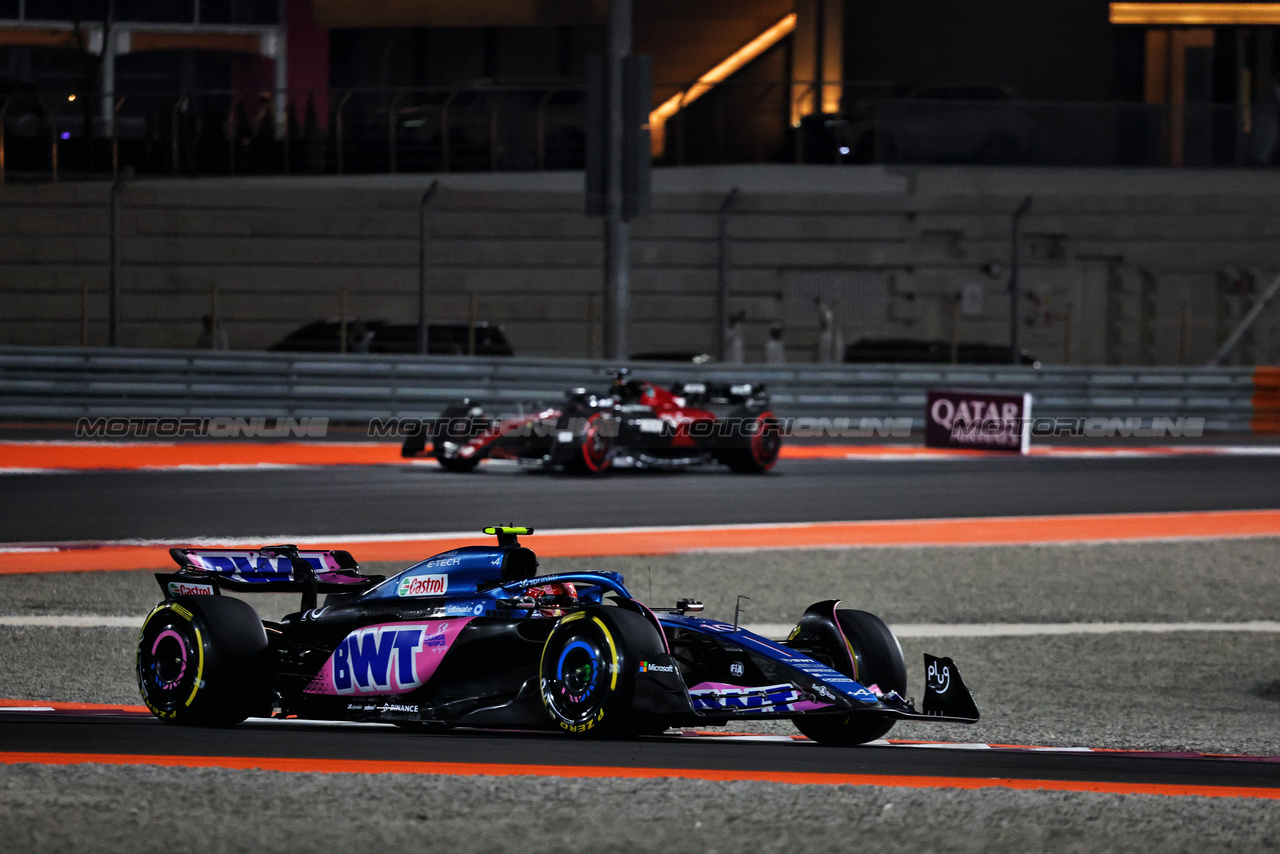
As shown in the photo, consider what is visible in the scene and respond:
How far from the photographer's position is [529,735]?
20.2 ft

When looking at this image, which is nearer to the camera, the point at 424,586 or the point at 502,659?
the point at 502,659

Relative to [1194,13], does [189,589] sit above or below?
below

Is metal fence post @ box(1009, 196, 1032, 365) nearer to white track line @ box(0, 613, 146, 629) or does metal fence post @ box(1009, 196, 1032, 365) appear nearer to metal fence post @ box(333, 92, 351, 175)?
metal fence post @ box(333, 92, 351, 175)

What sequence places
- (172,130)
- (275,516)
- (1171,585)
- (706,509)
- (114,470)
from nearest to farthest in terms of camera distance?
(1171,585)
(275,516)
(706,509)
(114,470)
(172,130)

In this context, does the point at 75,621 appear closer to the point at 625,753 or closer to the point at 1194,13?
the point at 625,753

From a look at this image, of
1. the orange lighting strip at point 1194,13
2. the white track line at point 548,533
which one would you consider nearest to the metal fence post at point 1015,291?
the white track line at point 548,533

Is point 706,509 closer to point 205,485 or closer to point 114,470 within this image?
point 205,485

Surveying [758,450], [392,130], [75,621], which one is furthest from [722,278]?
[75,621]

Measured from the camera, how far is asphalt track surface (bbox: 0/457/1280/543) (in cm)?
1356

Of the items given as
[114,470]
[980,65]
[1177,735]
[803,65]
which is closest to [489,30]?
[803,65]

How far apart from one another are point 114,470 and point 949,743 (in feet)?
37.0

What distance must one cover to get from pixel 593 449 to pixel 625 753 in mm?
10787

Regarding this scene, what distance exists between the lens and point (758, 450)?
17156mm

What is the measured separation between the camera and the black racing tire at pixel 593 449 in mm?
16453
